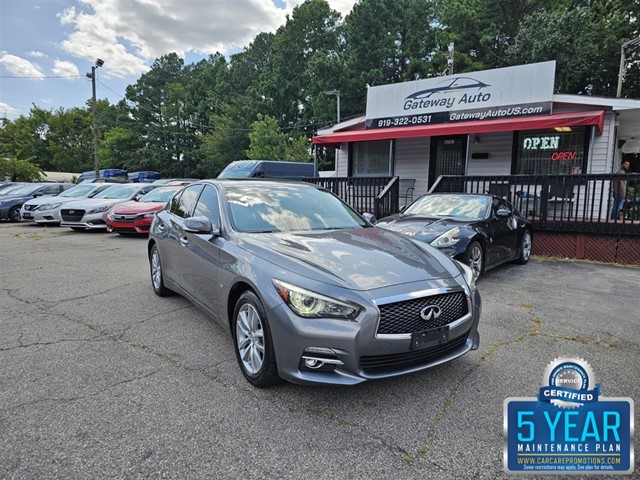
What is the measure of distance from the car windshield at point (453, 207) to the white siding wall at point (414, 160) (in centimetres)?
612

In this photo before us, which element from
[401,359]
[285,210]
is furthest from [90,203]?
[401,359]

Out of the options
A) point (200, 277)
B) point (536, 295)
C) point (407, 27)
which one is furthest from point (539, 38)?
point (200, 277)

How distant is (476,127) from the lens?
10852mm

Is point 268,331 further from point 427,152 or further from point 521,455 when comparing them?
point 427,152

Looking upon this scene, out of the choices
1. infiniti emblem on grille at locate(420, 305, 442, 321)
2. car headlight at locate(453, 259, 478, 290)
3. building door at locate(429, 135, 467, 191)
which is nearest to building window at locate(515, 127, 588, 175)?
building door at locate(429, 135, 467, 191)

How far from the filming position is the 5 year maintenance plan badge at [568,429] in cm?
216

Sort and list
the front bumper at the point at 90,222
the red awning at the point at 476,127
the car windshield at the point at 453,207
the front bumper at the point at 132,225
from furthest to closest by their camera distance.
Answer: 1. the front bumper at the point at 90,222
2. the front bumper at the point at 132,225
3. the red awning at the point at 476,127
4. the car windshield at the point at 453,207

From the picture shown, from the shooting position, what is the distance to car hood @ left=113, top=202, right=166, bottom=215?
36.5ft

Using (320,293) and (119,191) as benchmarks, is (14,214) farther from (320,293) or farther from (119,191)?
(320,293)

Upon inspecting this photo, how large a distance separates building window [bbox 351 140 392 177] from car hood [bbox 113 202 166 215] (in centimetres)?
678

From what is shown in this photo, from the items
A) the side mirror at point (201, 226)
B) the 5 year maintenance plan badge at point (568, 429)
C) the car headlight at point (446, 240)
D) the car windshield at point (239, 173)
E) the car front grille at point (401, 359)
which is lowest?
the 5 year maintenance plan badge at point (568, 429)

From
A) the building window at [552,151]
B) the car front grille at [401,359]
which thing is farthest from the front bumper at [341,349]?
the building window at [552,151]

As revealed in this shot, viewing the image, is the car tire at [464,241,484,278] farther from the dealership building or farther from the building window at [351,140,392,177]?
the building window at [351,140,392,177]

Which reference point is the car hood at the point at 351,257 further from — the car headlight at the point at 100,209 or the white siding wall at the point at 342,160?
the white siding wall at the point at 342,160
